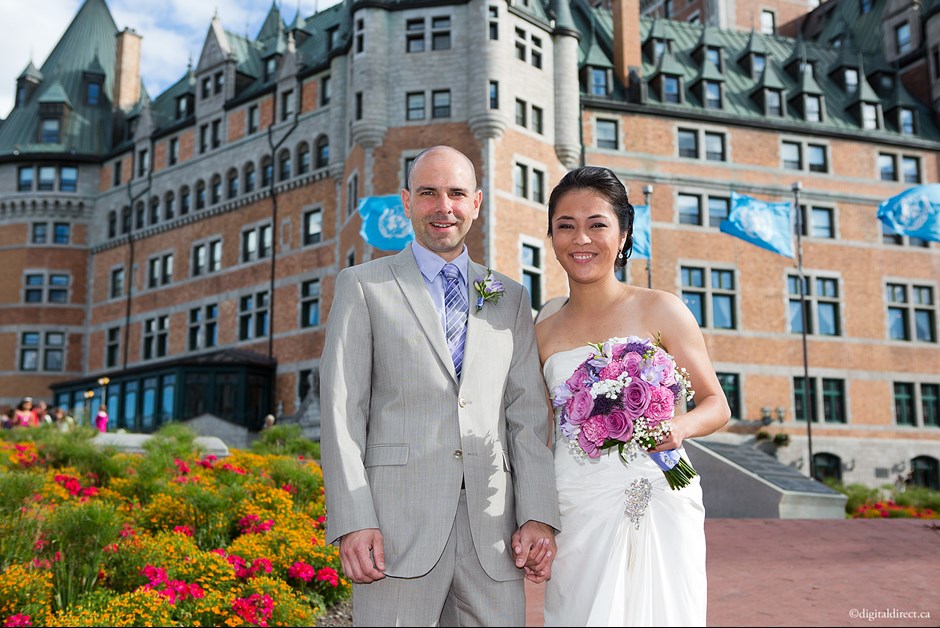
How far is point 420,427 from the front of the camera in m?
3.38

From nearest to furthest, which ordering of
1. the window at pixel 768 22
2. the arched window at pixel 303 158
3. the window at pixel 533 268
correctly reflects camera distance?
1. the window at pixel 533 268
2. the arched window at pixel 303 158
3. the window at pixel 768 22

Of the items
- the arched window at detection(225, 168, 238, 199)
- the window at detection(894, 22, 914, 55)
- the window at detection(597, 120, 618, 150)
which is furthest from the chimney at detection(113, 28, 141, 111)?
the window at detection(894, 22, 914, 55)

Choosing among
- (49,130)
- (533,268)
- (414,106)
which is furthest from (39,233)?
(533,268)

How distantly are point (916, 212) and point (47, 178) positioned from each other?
37312 millimetres

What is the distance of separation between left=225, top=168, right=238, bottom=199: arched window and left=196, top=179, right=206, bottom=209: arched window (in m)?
1.71

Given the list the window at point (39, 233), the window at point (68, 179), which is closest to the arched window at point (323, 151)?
the window at point (68, 179)

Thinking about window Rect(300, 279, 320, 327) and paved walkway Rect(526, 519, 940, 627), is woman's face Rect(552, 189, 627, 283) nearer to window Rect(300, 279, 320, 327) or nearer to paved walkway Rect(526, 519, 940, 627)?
paved walkway Rect(526, 519, 940, 627)

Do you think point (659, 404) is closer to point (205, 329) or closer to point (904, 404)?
point (904, 404)

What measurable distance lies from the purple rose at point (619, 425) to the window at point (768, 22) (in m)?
44.2

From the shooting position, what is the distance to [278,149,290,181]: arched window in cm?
3366

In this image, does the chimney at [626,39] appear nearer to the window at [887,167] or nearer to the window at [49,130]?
the window at [887,167]

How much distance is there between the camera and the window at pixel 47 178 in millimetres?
41072

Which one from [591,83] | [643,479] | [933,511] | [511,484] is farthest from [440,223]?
[591,83]

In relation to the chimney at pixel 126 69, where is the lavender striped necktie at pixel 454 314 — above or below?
below
